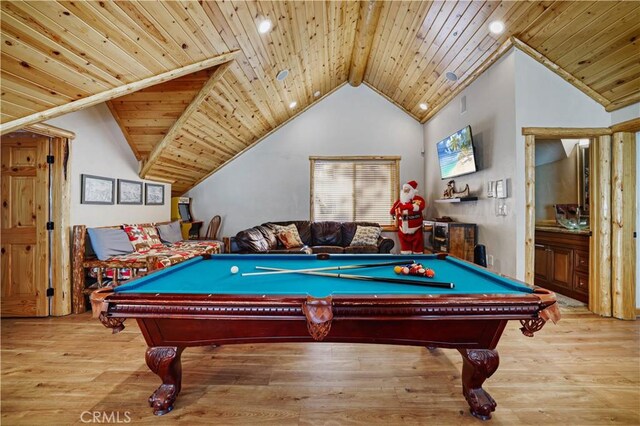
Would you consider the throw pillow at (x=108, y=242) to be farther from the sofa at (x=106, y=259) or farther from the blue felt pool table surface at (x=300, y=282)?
the blue felt pool table surface at (x=300, y=282)

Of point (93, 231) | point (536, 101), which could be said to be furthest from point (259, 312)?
point (536, 101)

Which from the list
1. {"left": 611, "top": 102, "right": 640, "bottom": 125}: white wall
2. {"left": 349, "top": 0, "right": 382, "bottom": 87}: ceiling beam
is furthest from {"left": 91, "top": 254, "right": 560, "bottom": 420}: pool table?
{"left": 349, "top": 0, "right": 382, "bottom": 87}: ceiling beam

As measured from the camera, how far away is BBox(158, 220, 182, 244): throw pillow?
15.4 feet

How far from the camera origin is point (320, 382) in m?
1.98

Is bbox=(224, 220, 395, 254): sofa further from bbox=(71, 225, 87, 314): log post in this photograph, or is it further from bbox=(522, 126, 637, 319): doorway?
bbox=(522, 126, 637, 319): doorway

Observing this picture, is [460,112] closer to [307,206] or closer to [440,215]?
[440,215]

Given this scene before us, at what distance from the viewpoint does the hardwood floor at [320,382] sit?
1668mm

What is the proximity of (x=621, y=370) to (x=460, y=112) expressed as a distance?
3.59 m

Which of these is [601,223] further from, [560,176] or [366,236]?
[366,236]

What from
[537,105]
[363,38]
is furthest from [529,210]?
[363,38]

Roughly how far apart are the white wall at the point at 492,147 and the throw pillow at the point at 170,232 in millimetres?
4759

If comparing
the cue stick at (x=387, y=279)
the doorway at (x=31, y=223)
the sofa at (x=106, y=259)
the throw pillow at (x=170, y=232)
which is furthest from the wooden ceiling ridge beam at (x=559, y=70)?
the throw pillow at (x=170, y=232)

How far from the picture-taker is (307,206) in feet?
20.0

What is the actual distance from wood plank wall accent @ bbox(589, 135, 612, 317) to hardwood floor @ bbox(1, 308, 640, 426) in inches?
22.8
